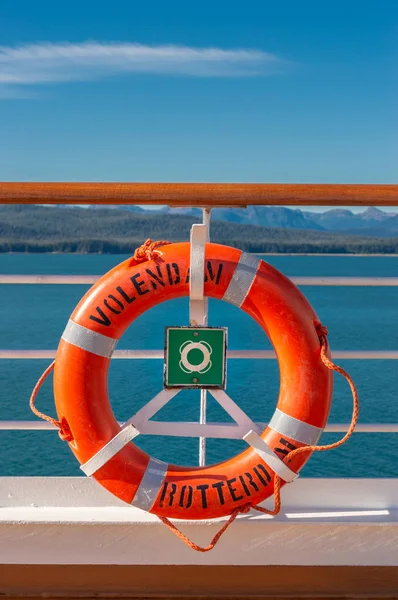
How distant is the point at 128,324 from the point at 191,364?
15 centimetres

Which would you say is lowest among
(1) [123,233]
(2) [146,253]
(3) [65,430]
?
(3) [65,430]

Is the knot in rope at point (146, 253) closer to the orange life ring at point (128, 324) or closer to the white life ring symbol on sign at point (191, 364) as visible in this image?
the orange life ring at point (128, 324)

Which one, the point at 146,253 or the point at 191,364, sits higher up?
the point at 146,253

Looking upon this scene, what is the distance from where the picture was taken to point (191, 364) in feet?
5.31

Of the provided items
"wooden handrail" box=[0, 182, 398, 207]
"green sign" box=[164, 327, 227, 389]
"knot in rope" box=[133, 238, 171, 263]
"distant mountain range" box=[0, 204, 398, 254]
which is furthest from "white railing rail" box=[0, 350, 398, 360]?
"distant mountain range" box=[0, 204, 398, 254]

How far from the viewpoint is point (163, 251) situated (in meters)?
1.62

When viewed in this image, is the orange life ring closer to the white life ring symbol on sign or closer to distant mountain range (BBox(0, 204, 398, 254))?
the white life ring symbol on sign

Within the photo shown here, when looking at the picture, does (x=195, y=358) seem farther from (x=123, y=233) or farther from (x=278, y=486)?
(x=123, y=233)

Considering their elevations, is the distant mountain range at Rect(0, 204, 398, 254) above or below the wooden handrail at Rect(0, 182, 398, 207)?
above

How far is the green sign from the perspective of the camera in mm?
1604

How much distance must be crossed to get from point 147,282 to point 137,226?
63253 mm

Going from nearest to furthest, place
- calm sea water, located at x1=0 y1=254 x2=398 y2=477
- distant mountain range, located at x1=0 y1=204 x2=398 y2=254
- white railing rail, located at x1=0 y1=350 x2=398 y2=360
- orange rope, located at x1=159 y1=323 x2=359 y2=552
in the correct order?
orange rope, located at x1=159 y1=323 x2=359 y2=552 < white railing rail, located at x1=0 y1=350 x2=398 y2=360 < calm sea water, located at x1=0 y1=254 x2=398 y2=477 < distant mountain range, located at x1=0 y1=204 x2=398 y2=254

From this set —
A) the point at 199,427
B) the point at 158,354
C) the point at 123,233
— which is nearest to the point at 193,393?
the point at 158,354

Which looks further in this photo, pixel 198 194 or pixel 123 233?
pixel 123 233
